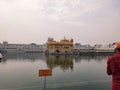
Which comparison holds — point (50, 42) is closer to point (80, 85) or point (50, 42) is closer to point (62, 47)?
point (62, 47)

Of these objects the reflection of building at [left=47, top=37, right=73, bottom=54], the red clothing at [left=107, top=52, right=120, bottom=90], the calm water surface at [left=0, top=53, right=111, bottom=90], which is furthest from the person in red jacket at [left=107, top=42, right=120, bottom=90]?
the reflection of building at [left=47, top=37, right=73, bottom=54]

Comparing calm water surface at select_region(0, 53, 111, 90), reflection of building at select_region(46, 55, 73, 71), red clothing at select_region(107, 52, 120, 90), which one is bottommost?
reflection of building at select_region(46, 55, 73, 71)

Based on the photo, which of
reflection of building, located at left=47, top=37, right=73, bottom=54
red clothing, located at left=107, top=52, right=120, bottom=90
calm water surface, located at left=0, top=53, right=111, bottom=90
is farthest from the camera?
reflection of building, located at left=47, top=37, right=73, bottom=54

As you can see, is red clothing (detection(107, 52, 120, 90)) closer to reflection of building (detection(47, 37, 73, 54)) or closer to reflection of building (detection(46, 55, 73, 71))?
reflection of building (detection(46, 55, 73, 71))

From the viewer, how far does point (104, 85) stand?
24.4 feet

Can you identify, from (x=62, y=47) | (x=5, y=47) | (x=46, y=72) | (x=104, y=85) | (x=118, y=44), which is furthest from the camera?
(x=5, y=47)

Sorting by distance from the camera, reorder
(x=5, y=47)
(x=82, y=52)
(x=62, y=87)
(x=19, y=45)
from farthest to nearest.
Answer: (x=19, y=45)
(x=5, y=47)
(x=82, y=52)
(x=62, y=87)

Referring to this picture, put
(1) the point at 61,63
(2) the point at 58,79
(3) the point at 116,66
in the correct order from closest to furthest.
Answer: (3) the point at 116,66, (2) the point at 58,79, (1) the point at 61,63

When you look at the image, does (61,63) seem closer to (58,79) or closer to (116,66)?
(58,79)

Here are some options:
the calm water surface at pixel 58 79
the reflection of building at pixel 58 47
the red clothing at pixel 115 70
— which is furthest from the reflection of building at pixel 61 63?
the reflection of building at pixel 58 47

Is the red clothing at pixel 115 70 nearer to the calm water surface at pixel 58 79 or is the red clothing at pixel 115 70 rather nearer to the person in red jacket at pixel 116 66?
the person in red jacket at pixel 116 66

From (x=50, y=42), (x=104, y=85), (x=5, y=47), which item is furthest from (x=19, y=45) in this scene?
(x=104, y=85)

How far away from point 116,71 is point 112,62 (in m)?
0.13

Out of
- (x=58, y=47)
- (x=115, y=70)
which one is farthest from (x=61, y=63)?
(x=58, y=47)
